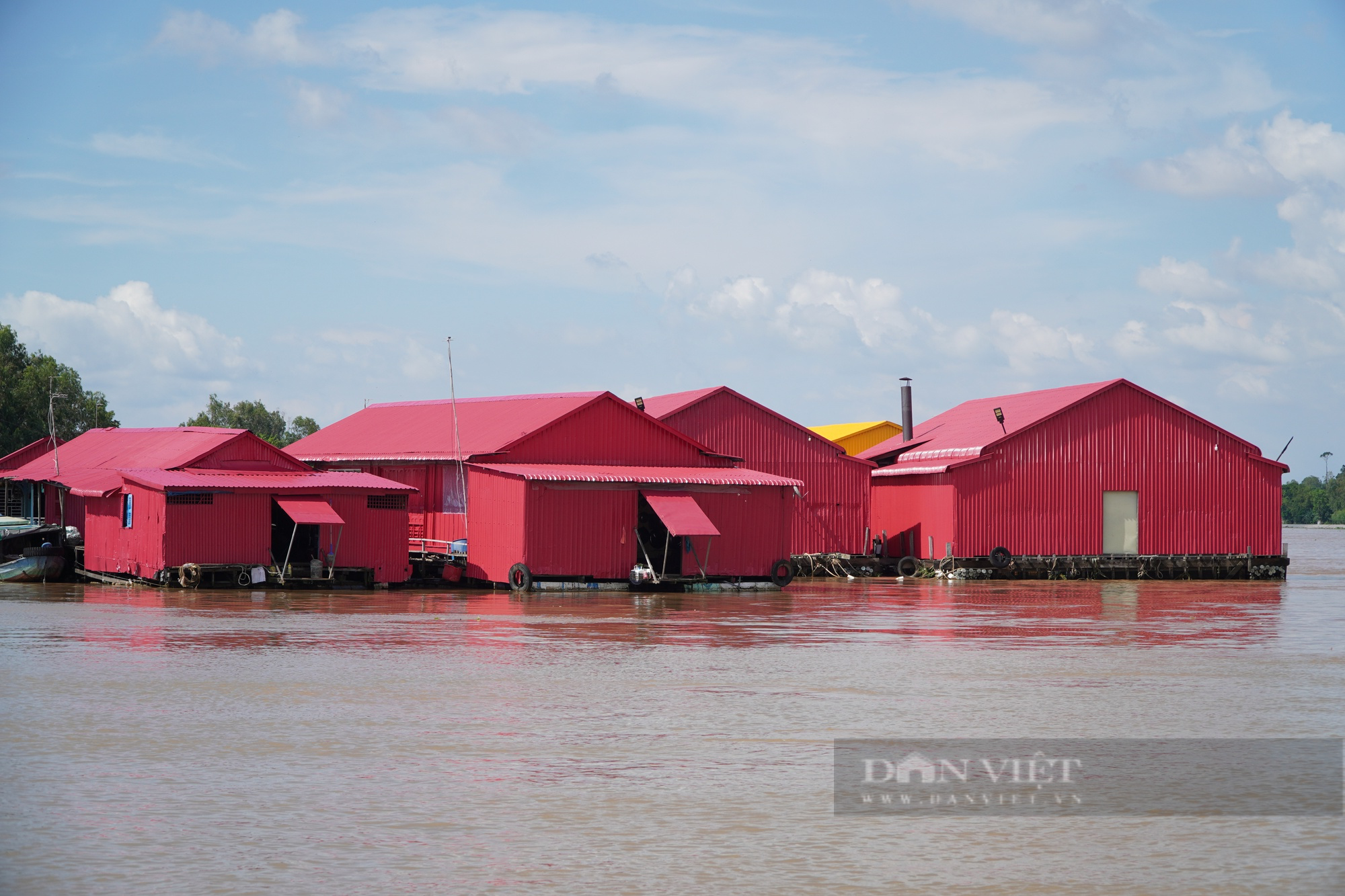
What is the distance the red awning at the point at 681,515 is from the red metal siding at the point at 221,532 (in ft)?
35.6

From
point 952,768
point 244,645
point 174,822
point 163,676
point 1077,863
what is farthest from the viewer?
point 244,645

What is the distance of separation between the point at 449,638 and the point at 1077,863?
59.4ft

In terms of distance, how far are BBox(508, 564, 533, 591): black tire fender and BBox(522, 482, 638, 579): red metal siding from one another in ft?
0.78

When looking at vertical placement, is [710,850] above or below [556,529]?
below

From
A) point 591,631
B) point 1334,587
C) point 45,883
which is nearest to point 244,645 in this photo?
point 591,631

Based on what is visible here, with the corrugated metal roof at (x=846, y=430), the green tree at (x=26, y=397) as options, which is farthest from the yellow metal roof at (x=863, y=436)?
the green tree at (x=26, y=397)

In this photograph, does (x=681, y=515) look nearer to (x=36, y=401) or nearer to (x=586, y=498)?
(x=586, y=498)

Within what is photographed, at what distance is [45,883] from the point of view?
416 inches

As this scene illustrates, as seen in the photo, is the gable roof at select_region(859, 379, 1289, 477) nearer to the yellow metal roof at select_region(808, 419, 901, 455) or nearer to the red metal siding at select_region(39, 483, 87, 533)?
the yellow metal roof at select_region(808, 419, 901, 455)

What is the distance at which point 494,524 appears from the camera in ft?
145

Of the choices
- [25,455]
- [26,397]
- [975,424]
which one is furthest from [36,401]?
[975,424]

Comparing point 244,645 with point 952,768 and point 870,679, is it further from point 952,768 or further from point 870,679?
point 952,768

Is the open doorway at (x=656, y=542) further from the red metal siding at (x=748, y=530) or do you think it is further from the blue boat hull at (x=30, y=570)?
the blue boat hull at (x=30, y=570)

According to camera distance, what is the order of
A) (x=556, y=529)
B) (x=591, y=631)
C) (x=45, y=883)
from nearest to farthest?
1. (x=45, y=883)
2. (x=591, y=631)
3. (x=556, y=529)
